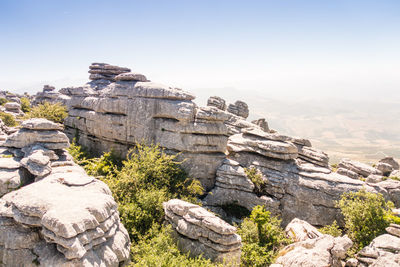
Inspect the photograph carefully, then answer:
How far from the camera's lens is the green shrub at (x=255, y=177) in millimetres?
28406

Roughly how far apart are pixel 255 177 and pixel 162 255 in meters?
17.3

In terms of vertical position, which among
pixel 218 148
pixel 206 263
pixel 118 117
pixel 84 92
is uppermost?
pixel 84 92

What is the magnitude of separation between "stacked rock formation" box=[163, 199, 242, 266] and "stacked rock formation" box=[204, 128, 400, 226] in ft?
31.0

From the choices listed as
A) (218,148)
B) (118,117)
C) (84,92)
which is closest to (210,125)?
(218,148)

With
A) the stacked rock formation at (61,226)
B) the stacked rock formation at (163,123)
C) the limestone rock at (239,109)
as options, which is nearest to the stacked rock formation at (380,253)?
the stacked rock formation at (163,123)

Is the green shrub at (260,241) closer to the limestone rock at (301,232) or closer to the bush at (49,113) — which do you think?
the limestone rock at (301,232)

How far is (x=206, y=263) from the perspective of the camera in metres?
14.8

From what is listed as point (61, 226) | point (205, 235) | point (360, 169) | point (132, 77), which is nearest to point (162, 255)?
point (205, 235)

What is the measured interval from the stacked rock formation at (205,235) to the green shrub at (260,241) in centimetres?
219

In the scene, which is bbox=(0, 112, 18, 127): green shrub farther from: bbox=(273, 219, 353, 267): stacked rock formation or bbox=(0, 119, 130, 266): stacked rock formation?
bbox=(273, 219, 353, 267): stacked rock formation

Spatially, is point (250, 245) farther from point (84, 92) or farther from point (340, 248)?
point (84, 92)

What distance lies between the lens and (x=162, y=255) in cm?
1457

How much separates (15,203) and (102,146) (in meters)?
20.8

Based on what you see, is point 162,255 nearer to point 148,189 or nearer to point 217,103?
point 148,189
